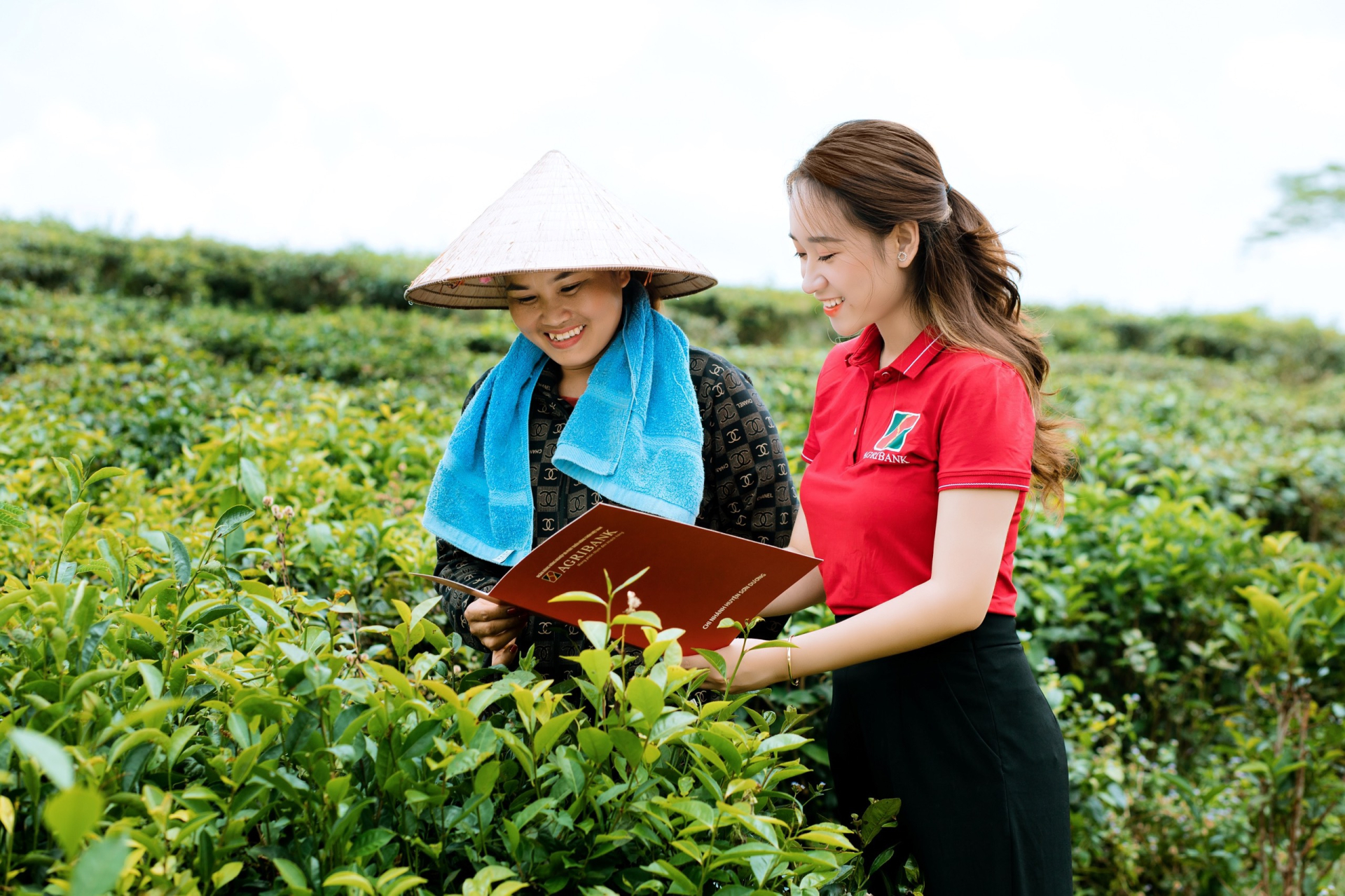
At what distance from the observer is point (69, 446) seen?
3025 millimetres

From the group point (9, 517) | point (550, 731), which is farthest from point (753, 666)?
point (9, 517)

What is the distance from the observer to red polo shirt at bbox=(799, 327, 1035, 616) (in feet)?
4.77

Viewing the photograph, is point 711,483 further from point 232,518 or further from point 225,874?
point 225,874

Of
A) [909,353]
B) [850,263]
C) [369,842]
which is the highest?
[850,263]

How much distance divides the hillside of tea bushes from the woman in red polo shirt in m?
0.19

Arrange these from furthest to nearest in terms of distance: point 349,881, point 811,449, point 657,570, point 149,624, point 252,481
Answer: point 252,481
point 811,449
point 657,570
point 149,624
point 349,881

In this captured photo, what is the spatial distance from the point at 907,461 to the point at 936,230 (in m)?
0.43

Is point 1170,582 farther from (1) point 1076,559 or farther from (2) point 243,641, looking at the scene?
(2) point 243,641

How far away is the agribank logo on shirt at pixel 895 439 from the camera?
156 cm

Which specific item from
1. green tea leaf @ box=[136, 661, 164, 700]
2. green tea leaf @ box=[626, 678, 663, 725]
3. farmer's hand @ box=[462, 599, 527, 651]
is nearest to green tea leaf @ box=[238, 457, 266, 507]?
farmer's hand @ box=[462, 599, 527, 651]

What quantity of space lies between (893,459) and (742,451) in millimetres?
423

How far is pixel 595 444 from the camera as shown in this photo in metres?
1.78

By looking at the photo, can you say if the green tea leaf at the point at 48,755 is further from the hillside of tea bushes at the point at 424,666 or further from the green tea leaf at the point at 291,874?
the green tea leaf at the point at 291,874

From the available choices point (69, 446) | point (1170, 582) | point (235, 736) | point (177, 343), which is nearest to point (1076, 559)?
point (1170, 582)
